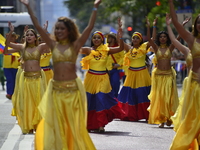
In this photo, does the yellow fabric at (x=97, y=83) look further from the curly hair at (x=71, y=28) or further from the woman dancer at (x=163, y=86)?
the curly hair at (x=71, y=28)

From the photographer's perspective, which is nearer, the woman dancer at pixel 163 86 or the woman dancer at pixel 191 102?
the woman dancer at pixel 191 102

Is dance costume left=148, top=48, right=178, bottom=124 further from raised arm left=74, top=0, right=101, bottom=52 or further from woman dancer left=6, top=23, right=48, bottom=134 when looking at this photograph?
raised arm left=74, top=0, right=101, bottom=52

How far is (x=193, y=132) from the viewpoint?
25.0 feet

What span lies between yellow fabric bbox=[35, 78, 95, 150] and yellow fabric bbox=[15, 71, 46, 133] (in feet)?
9.52

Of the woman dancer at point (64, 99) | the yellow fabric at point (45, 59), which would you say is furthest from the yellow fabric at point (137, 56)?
the woman dancer at point (64, 99)

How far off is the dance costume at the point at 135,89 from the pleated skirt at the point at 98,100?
2.10 m

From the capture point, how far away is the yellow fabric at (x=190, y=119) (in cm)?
761

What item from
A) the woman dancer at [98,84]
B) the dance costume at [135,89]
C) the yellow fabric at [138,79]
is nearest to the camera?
the woman dancer at [98,84]

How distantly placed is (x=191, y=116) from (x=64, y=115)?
1.60m

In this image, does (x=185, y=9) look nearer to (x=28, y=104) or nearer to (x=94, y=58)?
(x=94, y=58)

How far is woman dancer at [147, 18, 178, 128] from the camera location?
12.2 metres

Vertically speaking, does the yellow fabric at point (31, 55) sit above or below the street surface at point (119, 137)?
above

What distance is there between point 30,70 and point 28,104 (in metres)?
0.60

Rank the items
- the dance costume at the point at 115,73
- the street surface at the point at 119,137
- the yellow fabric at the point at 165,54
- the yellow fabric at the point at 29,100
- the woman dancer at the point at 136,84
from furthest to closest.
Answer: the dance costume at the point at 115,73 → the woman dancer at the point at 136,84 → the yellow fabric at the point at 165,54 → the yellow fabric at the point at 29,100 → the street surface at the point at 119,137
